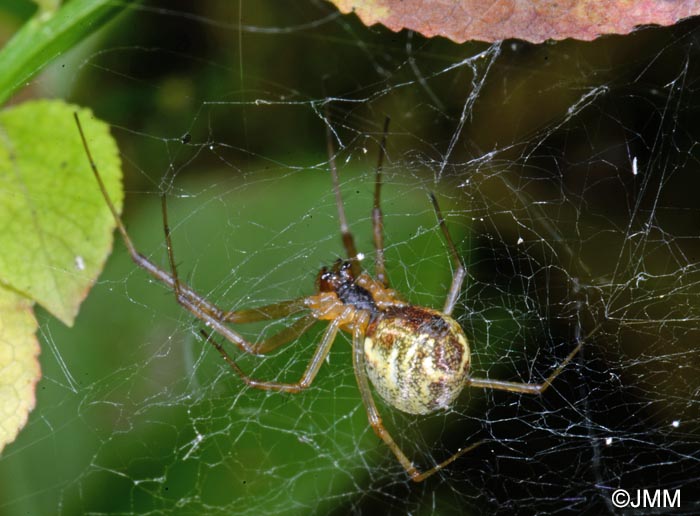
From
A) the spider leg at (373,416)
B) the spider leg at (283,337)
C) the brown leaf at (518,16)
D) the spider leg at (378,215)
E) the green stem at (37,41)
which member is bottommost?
the spider leg at (373,416)

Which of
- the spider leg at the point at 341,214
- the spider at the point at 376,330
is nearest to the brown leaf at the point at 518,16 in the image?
the spider at the point at 376,330

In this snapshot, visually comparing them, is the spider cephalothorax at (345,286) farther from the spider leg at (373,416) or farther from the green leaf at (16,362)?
the green leaf at (16,362)

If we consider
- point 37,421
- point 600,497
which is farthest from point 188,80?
point 600,497

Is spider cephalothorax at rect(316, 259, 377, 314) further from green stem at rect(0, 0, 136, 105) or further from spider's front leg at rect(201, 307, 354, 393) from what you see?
green stem at rect(0, 0, 136, 105)

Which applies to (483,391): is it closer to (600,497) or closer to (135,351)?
(600,497)

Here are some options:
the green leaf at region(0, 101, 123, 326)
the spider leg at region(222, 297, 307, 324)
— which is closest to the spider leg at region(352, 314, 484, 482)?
the spider leg at region(222, 297, 307, 324)

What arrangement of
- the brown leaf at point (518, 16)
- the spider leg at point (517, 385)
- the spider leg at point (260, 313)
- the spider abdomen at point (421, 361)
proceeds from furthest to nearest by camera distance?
1. the spider leg at point (260, 313)
2. the spider leg at point (517, 385)
3. the spider abdomen at point (421, 361)
4. the brown leaf at point (518, 16)
